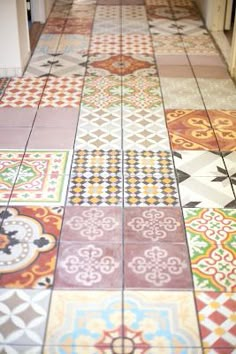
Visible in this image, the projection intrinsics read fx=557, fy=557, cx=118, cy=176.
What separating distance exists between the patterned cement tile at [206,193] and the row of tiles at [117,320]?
2.09 feet

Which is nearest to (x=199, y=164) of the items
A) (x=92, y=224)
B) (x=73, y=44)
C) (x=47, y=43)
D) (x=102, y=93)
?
(x=92, y=224)

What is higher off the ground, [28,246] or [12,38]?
[12,38]

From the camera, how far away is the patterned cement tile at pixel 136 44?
189 inches

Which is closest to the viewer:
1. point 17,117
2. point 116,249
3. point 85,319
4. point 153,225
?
point 85,319

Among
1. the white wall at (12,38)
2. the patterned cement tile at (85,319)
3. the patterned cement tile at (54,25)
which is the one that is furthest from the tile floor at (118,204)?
the patterned cement tile at (54,25)

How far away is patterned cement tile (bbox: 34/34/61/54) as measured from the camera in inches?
189

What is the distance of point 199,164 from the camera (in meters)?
3.05

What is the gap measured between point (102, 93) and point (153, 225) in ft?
5.39

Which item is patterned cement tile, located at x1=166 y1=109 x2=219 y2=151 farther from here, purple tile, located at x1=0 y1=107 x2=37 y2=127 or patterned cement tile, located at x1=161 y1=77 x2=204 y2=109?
purple tile, located at x1=0 y1=107 x2=37 y2=127

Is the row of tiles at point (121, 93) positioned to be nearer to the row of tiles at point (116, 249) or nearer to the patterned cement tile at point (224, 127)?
the patterned cement tile at point (224, 127)

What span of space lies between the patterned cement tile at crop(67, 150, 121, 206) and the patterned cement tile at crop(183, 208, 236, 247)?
1.22ft

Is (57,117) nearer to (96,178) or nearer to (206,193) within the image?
(96,178)

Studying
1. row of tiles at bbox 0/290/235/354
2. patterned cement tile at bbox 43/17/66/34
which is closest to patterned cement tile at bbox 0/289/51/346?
row of tiles at bbox 0/290/235/354

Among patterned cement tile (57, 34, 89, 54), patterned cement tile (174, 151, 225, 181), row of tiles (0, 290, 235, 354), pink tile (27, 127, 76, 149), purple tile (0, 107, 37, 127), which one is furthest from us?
patterned cement tile (57, 34, 89, 54)
